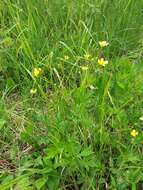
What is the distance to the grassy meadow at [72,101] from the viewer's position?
161 centimetres

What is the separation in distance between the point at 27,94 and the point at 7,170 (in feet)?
1.46

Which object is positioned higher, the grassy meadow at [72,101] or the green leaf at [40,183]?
the grassy meadow at [72,101]

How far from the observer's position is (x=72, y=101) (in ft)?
5.76

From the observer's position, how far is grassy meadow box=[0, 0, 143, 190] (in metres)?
1.61

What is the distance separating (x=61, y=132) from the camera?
166 centimetres

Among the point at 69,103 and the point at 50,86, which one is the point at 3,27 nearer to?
the point at 50,86

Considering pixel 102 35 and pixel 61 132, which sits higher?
pixel 102 35

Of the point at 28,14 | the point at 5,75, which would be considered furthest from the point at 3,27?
the point at 5,75

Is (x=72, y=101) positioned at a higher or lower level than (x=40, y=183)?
higher

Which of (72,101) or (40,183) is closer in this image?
(40,183)

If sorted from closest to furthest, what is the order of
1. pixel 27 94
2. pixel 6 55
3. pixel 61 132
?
pixel 61 132 → pixel 27 94 → pixel 6 55

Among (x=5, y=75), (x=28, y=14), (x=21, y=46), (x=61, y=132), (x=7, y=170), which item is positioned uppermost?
(x=28, y=14)

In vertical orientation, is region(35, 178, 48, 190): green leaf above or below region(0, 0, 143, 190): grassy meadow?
below

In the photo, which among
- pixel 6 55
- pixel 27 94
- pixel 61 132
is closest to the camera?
pixel 61 132
